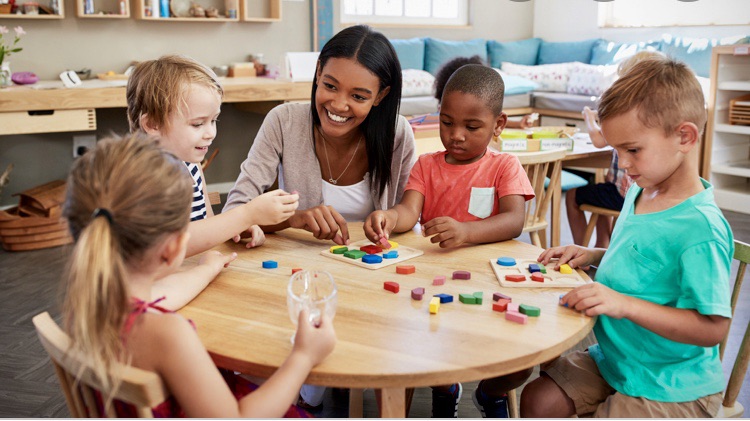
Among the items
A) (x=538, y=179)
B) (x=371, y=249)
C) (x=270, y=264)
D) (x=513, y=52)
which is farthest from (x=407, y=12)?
(x=270, y=264)

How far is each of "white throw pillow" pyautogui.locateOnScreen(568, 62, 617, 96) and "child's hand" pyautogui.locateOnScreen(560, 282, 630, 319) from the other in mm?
5114

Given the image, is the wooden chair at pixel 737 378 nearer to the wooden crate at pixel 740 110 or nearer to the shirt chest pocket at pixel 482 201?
the shirt chest pocket at pixel 482 201

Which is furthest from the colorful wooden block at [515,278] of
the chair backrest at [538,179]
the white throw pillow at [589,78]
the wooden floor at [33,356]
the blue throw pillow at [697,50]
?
the white throw pillow at [589,78]

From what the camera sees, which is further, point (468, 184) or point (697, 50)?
point (697, 50)

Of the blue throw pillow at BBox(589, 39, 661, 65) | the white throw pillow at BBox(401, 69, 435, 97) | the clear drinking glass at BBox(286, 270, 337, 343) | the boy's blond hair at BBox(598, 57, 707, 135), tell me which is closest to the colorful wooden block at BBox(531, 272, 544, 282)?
the boy's blond hair at BBox(598, 57, 707, 135)

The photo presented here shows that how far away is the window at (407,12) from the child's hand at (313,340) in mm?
5438

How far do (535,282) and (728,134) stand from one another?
4.35 meters

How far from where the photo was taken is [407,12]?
6.73 m

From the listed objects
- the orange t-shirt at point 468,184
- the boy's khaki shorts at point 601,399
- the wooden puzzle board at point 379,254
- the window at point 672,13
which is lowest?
the boy's khaki shorts at point 601,399

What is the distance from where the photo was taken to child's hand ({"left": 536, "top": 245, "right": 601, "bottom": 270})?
60.4 inches

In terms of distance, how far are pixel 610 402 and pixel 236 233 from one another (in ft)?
2.86

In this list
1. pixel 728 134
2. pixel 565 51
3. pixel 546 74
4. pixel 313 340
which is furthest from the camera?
pixel 565 51

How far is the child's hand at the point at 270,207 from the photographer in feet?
4.94

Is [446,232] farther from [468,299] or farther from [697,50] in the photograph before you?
[697,50]
